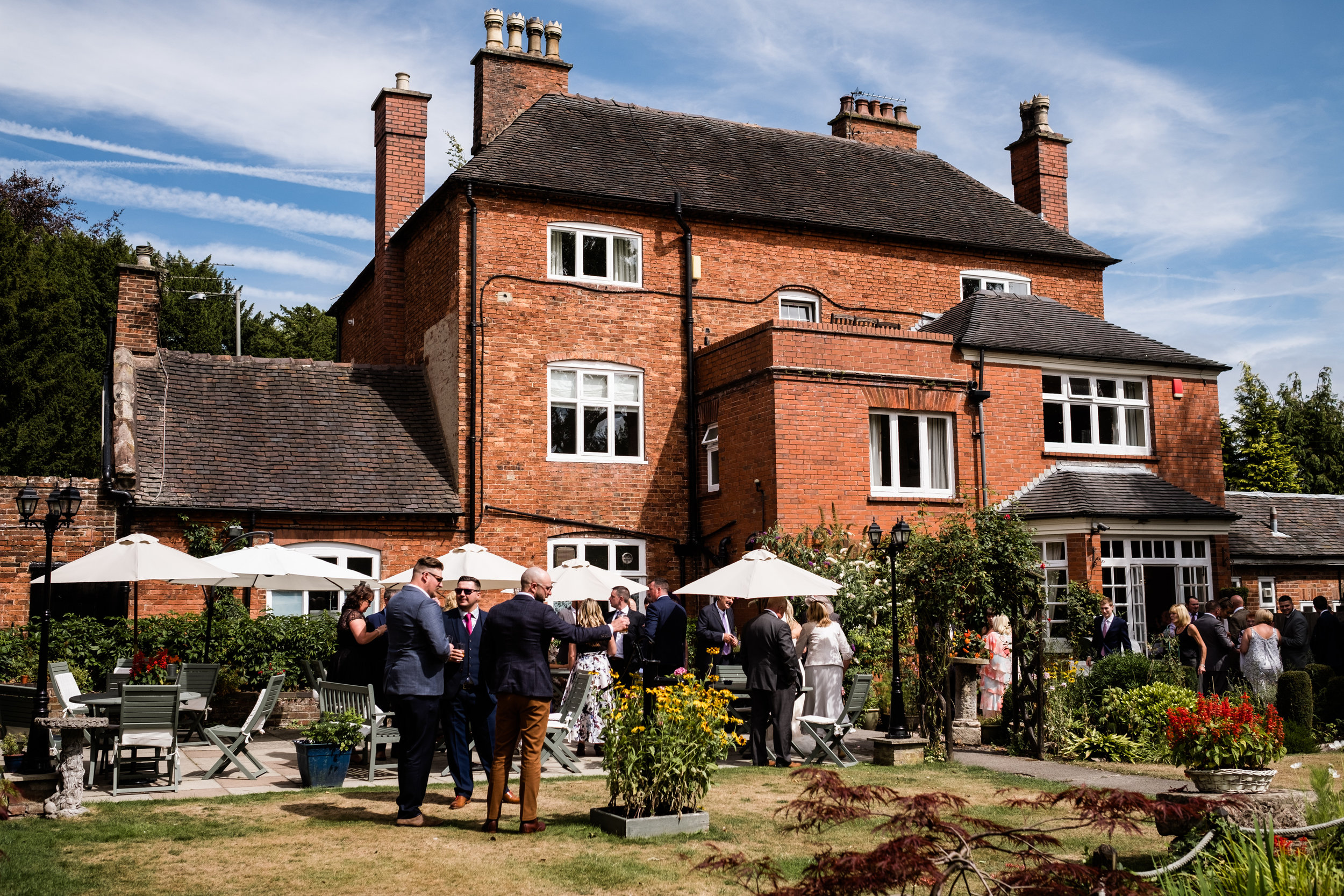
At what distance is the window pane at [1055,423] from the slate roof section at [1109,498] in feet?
1.92

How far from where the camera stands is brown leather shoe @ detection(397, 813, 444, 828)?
8648mm

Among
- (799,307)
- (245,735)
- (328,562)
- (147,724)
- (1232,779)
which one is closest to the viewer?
(1232,779)

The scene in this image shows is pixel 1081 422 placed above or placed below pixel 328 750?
above

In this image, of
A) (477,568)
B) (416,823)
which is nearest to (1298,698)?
(477,568)

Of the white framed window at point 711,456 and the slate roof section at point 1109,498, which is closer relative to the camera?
the slate roof section at point 1109,498

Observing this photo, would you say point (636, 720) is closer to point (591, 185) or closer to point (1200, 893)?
point (1200, 893)

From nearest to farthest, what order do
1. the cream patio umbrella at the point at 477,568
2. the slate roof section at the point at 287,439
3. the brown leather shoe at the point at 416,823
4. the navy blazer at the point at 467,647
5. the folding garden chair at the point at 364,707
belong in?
the brown leather shoe at the point at 416,823 < the navy blazer at the point at 467,647 < the folding garden chair at the point at 364,707 < the cream patio umbrella at the point at 477,568 < the slate roof section at the point at 287,439

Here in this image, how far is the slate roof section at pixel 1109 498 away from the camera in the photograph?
19.6 meters

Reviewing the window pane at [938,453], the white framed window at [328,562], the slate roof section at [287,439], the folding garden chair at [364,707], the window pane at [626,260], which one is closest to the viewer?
the folding garden chair at [364,707]

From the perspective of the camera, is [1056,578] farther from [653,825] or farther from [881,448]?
[653,825]

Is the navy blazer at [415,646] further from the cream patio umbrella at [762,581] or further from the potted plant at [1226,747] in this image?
the potted plant at [1226,747]

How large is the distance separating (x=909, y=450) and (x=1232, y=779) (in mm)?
12961

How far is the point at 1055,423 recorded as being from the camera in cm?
→ 2158

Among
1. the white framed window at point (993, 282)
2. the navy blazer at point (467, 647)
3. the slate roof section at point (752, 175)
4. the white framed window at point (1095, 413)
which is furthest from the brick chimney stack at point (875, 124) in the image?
the navy blazer at point (467, 647)
